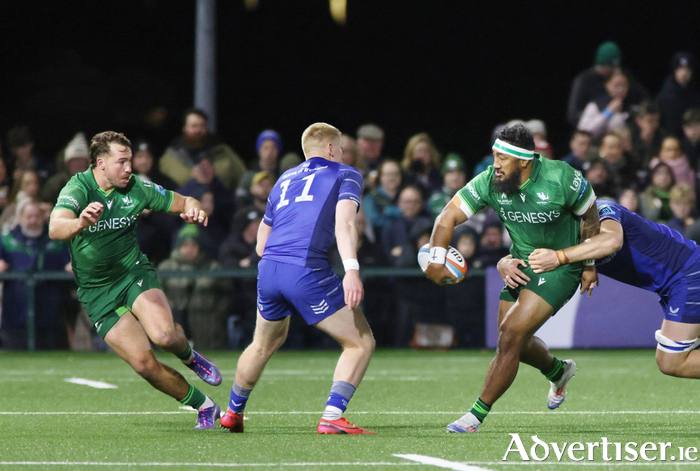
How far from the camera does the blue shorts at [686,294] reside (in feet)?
27.2

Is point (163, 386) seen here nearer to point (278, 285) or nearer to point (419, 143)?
point (278, 285)

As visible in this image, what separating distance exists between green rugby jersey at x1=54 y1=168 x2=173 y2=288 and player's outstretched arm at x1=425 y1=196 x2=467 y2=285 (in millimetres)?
1991

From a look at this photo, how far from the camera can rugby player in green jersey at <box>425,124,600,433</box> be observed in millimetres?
7836

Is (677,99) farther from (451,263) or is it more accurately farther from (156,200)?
(156,200)

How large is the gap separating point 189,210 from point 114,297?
2.69 feet

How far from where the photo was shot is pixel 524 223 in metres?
8.02

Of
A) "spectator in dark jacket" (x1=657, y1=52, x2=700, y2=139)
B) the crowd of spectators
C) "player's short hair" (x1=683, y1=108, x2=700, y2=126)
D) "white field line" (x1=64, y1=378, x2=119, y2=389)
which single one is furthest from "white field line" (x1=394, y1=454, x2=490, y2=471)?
"spectator in dark jacket" (x1=657, y1=52, x2=700, y2=139)

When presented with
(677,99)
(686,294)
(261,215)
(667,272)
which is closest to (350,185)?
(667,272)

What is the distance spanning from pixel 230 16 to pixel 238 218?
8.88 metres

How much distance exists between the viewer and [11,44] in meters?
21.8

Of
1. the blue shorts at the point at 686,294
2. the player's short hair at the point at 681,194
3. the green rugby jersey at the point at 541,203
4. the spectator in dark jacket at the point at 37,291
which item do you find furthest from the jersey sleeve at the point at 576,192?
the spectator in dark jacket at the point at 37,291

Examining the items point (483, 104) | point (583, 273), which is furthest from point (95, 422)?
point (483, 104)

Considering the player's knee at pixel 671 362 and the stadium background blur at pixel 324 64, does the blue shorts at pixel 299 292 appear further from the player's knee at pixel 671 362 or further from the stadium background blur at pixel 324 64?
the stadium background blur at pixel 324 64

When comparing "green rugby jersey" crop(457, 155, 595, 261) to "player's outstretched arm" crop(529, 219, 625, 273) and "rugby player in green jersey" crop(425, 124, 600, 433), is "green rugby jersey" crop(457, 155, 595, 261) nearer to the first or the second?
"rugby player in green jersey" crop(425, 124, 600, 433)
